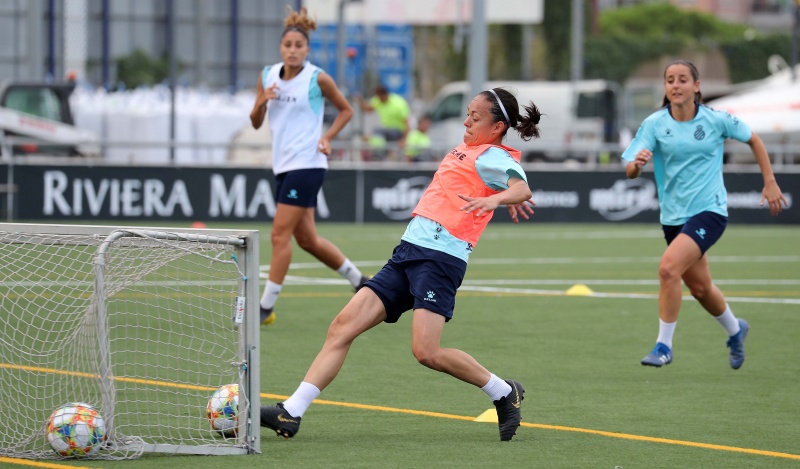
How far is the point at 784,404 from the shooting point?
8.30 m

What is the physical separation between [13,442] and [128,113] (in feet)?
94.7

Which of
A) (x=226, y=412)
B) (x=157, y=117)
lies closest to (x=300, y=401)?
(x=226, y=412)

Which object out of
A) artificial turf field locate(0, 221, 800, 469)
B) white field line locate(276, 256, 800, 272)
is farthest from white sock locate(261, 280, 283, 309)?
white field line locate(276, 256, 800, 272)

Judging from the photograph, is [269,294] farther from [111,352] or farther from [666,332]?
[111,352]

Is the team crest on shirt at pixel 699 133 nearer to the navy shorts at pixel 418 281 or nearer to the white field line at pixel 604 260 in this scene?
the navy shorts at pixel 418 281

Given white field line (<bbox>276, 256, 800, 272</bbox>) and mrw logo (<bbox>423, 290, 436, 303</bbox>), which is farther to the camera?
white field line (<bbox>276, 256, 800, 272</bbox>)

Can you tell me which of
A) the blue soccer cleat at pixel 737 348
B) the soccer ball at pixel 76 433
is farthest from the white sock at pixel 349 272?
the soccer ball at pixel 76 433

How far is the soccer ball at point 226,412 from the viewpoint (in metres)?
6.70

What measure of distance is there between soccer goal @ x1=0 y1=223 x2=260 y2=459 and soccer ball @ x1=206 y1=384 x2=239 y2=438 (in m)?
0.01

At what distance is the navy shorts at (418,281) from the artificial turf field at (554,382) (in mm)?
694

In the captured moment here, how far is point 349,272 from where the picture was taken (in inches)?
462

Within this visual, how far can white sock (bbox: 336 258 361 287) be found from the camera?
1167 cm

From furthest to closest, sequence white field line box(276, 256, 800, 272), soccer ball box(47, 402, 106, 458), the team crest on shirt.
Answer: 1. white field line box(276, 256, 800, 272)
2. the team crest on shirt
3. soccer ball box(47, 402, 106, 458)

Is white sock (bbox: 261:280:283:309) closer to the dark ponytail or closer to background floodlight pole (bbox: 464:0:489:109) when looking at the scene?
the dark ponytail
